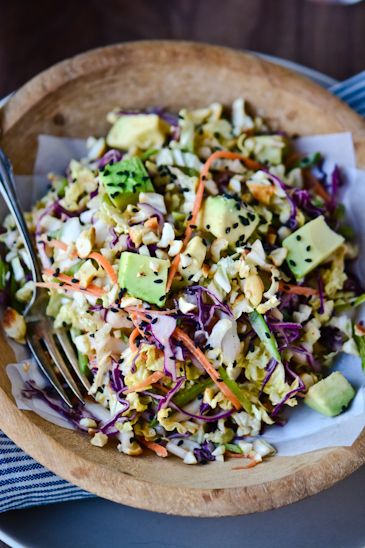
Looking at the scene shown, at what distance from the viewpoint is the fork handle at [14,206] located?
2.62 m

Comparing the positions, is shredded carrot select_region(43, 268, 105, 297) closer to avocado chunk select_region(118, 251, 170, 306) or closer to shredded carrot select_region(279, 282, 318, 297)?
avocado chunk select_region(118, 251, 170, 306)

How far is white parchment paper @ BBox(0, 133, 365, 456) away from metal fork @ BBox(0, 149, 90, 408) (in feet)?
0.19

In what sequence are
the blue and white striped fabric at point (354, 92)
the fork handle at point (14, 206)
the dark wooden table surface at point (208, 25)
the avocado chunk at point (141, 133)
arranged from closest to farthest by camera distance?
the fork handle at point (14, 206), the avocado chunk at point (141, 133), the blue and white striped fabric at point (354, 92), the dark wooden table surface at point (208, 25)

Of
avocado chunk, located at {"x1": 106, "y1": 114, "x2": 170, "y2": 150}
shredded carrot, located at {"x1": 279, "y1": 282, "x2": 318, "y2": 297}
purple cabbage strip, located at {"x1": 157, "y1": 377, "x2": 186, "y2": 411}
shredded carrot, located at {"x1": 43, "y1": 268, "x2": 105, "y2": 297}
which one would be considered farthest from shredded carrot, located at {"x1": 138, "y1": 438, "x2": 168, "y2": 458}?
avocado chunk, located at {"x1": 106, "y1": 114, "x2": 170, "y2": 150}

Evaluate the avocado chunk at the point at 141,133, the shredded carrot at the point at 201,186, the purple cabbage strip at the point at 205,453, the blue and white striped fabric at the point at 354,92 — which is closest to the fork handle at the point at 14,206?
the avocado chunk at the point at 141,133

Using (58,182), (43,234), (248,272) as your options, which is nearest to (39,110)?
(58,182)

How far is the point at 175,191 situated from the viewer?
2.62 metres

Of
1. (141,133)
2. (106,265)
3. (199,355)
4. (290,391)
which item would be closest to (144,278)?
(106,265)

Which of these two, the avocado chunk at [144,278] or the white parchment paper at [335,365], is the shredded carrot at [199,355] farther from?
the white parchment paper at [335,365]

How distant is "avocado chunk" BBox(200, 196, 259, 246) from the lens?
96.8 inches

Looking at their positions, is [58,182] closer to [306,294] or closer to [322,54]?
[306,294]

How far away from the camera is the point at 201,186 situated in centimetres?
254

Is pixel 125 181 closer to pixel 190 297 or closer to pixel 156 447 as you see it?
pixel 190 297

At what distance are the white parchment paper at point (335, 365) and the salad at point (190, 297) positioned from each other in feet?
0.15
